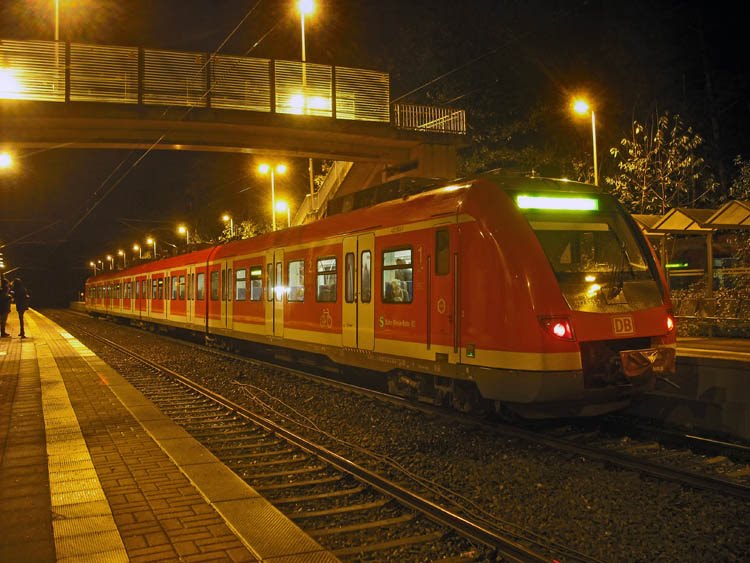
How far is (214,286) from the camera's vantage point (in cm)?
2077

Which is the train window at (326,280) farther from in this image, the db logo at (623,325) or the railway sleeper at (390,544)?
the railway sleeper at (390,544)

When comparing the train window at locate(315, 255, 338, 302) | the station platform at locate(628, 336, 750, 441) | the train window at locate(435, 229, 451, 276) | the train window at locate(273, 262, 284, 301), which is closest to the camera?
the train window at locate(435, 229, 451, 276)

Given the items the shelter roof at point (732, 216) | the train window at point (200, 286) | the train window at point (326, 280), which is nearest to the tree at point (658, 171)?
the shelter roof at point (732, 216)

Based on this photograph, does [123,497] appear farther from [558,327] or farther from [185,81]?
[185,81]

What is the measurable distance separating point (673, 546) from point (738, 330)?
13.3 meters

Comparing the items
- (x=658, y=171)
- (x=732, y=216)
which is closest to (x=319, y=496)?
(x=732, y=216)

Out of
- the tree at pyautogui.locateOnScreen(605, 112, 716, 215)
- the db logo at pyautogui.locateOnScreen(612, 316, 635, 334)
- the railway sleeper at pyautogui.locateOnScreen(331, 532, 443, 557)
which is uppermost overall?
the tree at pyautogui.locateOnScreen(605, 112, 716, 215)

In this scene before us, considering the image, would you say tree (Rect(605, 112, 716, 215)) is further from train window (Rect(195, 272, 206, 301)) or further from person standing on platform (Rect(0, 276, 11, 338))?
person standing on platform (Rect(0, 276, 11, 338))

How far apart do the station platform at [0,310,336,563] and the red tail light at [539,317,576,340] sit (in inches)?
142

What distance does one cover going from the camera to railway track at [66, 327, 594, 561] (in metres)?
4.91

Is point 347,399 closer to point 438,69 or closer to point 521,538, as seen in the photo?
point 521,538

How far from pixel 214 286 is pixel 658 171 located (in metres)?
16.4

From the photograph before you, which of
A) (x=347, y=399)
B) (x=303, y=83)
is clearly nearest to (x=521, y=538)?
(x=347, y=399)

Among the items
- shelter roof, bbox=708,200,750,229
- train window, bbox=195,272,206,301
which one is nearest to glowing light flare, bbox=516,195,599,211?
shelter roof, bbox=708,200,750,229
